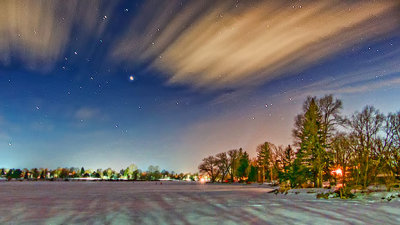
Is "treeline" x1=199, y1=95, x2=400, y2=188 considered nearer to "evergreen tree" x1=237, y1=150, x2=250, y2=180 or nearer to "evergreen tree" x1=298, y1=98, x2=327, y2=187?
"evergreen tree" x1=298, y1=98, x2=327, y2=187

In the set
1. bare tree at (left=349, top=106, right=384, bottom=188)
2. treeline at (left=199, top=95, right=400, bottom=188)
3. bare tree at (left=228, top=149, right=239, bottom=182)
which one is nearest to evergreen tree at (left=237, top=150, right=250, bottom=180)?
bare tree at (left=228, top=149, right=239, bottom=182)

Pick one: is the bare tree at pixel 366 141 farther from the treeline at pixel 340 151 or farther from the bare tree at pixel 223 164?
the bare tree at pixel 223 164

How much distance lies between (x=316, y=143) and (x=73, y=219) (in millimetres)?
31106

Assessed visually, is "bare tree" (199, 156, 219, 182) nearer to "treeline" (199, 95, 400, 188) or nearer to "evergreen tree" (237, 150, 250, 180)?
"evergreen tree" (237, 150, 250, 180)

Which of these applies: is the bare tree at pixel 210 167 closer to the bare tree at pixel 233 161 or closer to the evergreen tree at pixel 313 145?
the bare tree at pixel 233 161

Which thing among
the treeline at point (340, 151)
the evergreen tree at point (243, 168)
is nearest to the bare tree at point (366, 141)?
the treeline at point (340, 151)

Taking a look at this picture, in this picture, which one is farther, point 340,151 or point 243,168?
point 243,168

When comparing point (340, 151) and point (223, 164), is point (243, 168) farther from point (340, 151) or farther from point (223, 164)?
point (340, 151)

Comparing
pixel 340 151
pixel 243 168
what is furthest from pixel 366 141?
pixel 243 168

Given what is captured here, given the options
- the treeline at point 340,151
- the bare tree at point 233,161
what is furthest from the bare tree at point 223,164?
the treeline at point 340,151

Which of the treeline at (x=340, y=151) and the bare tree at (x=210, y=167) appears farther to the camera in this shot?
the bare tree at (x=210, y=167)

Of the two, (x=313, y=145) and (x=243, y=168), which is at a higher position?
(x=313, y=145)

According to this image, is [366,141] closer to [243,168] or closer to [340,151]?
[340,151]

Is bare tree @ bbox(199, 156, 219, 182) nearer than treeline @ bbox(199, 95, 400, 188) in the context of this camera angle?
No
